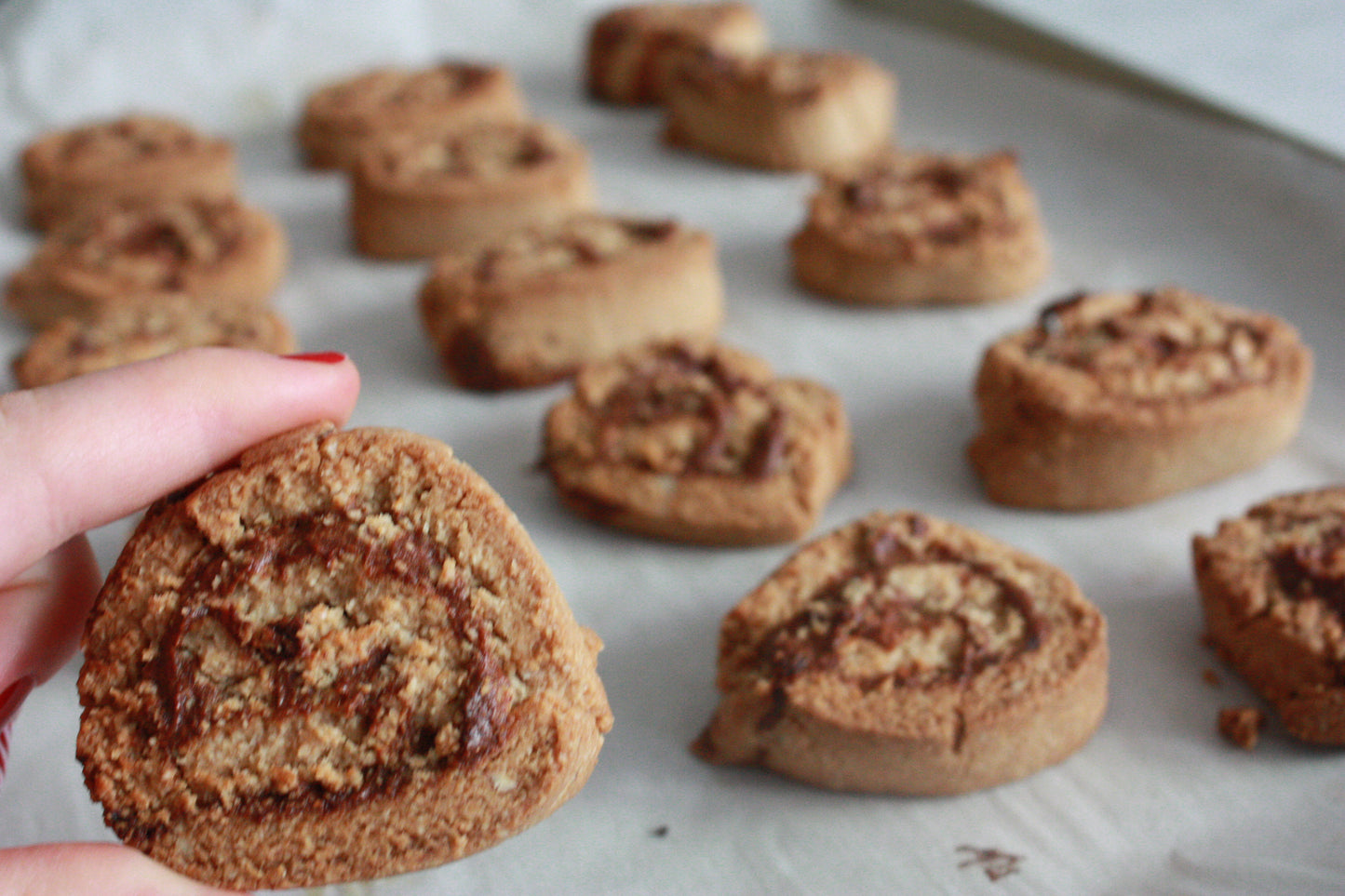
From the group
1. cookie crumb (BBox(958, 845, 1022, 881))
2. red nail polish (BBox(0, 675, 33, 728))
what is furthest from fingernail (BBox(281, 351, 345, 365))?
cookie crumb (BBox(958, 845, 1022, 881))

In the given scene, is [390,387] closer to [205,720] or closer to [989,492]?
[989,492]

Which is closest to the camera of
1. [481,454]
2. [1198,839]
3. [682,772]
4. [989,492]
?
[1198,839]

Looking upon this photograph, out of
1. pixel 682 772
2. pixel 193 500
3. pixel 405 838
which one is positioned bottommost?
pixel 682 772

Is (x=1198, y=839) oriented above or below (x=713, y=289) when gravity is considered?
below

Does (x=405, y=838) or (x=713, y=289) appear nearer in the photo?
(x=405, y=838)

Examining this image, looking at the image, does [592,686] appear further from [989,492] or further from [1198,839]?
[989,492]

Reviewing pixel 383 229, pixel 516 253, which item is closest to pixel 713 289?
pixel 516 253

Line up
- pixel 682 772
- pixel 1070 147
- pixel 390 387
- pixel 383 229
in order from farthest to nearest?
pixel 1070 147, pixel 383 229, pixel 390 387, pixel 682 772
